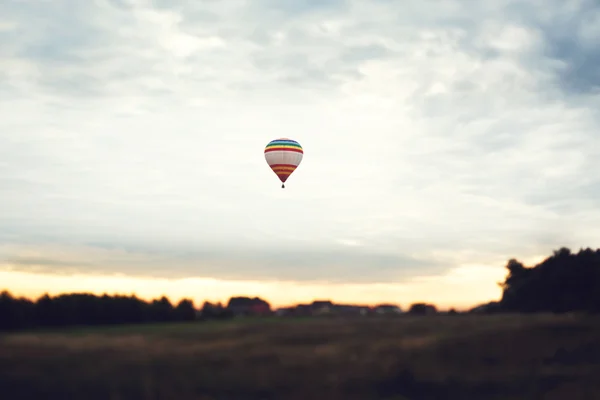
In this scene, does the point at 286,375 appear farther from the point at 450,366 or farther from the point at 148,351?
the point at 148,351

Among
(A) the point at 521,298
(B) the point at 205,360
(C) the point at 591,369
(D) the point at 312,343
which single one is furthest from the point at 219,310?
(C) the point at 591,369

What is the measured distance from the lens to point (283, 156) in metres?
46.9

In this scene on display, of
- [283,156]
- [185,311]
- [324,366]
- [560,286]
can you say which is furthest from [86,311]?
[560,286]

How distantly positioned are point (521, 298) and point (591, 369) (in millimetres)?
36326

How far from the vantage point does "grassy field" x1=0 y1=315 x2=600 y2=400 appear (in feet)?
64.2

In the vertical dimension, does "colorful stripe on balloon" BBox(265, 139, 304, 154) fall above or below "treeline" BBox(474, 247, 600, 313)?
above

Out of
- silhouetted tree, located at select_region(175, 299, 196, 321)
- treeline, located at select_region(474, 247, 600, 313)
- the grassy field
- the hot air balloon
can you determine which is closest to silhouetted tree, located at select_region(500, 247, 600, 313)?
treeline, located at select_region(474, 247, 600, 313)

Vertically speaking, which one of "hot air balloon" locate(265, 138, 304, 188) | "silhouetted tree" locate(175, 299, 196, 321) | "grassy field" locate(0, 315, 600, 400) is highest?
"hot air balloon" locate(265, 138, 304, 188)

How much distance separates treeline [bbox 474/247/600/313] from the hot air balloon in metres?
23.1

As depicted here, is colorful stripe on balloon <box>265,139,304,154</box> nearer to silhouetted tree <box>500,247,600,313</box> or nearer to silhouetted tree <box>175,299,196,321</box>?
silhouetted tree <box>175,299,196,321</box>

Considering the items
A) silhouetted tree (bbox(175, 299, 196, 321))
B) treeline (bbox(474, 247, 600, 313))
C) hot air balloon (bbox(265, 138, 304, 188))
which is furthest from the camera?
silhouetted tree (bbox(175, 299, 196, 321))

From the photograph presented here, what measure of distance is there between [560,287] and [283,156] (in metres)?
25.7

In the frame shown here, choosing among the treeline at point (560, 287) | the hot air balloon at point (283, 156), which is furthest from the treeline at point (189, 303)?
the hot air balloon at point (283, 156)

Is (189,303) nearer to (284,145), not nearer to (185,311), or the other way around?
(185,311)
